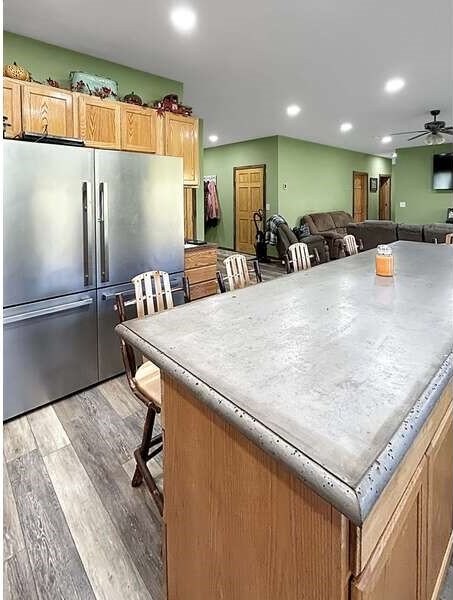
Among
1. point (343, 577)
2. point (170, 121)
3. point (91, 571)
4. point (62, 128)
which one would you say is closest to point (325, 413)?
point (343, 577)

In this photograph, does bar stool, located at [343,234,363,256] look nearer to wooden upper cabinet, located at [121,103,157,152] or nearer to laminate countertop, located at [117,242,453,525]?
wooden upper cabinet, located at [121,103,157,152]

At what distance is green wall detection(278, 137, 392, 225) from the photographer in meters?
8.35

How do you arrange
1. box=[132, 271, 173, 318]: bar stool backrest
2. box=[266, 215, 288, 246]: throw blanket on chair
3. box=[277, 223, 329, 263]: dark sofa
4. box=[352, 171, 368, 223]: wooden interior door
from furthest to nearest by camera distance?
box=[352, 171, 368, 223]: wooden interior door
box=[266, 215, 288, 246]: throw blanket on chair
box=[277, 223, 329, 263]: dark sofa
box=[132, 271, 173, 318]: bar stool backrest

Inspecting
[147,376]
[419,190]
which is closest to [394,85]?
[147,376]

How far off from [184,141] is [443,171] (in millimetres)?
7466

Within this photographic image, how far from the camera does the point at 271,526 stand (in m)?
0.82

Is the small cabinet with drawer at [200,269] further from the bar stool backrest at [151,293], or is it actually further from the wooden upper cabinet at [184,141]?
the bar stool backrest at [151,293]

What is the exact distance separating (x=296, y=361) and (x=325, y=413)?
28 centimetres

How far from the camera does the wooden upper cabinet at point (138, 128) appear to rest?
3.60 meters

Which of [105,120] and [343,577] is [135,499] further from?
[105,120]

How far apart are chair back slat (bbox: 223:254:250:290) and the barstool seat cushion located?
81cm

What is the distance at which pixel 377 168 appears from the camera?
11672 millimetres

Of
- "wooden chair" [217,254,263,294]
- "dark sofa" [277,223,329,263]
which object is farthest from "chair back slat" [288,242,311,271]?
"dark sofa" [277,223,329,263]

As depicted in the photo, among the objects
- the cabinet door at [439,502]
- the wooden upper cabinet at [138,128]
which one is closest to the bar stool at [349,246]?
the wooden upper cabinet at [138,128]
